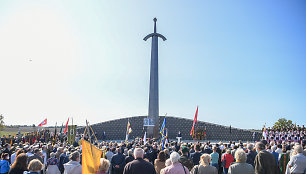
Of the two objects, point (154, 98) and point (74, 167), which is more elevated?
point (154, 98)

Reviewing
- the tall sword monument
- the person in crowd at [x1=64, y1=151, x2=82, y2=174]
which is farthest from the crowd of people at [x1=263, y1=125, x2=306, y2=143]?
the person in crowd at [x1=64, y1=151, x2=82, y2=174]

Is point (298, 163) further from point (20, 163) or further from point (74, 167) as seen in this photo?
point (20, 163)

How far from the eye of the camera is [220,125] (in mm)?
42906

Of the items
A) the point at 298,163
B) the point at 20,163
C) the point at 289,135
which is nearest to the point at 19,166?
the point at 20,163

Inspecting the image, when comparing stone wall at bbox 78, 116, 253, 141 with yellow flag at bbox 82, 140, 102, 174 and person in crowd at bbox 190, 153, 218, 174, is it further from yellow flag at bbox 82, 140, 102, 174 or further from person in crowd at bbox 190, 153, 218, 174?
yellow flag at bbox 82, 140, 102, 174

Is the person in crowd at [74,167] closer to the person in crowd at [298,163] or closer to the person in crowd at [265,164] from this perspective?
the person in crowd at [265,164]

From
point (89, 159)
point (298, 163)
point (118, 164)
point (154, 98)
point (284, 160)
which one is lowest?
point (118, 164)

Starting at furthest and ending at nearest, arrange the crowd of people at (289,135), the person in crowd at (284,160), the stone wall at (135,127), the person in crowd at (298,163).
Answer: the stone wall at (135,127)
the crowd of people at (289,135)
the person in crowd at (284,160)
the person in crowd at (298,163)

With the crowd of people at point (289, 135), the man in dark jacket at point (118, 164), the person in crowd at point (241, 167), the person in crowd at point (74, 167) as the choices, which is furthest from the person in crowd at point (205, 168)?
the crowd of people at point (289, 135)

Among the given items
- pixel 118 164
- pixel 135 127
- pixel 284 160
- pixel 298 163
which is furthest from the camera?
pixel 135 127

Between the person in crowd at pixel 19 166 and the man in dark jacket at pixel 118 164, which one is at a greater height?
the person in crowd at pixel 19 166

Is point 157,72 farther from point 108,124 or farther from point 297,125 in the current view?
point 297,125

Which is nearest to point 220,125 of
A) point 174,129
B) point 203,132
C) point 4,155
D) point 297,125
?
point 203,132

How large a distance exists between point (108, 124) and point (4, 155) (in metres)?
39.5
